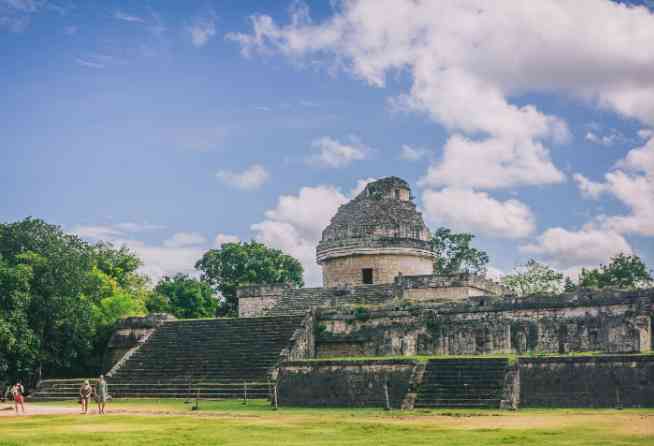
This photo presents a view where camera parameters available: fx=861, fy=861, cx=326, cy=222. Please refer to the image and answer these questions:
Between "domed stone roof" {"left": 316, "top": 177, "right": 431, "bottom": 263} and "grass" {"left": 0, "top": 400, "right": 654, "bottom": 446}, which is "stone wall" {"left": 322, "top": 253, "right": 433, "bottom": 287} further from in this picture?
"grass" {"left": 0, "top": 400, "right": 654, "bottom": 446}

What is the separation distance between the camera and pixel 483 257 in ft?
184

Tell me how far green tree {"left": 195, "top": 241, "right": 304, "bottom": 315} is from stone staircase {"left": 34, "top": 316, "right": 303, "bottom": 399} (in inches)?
817

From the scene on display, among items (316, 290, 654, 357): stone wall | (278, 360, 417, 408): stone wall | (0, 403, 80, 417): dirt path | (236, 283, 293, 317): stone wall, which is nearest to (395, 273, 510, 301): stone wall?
(316, 290, 654, 357): stone wall

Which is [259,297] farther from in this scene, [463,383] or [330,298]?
[463,383]

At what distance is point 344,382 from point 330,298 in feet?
33.5

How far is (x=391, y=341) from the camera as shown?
95.2 feet

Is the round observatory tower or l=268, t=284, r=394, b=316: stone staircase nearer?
l=268, t=284, r=394, b=316: stone staircase

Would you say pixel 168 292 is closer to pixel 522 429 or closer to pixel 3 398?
pixel 3 398

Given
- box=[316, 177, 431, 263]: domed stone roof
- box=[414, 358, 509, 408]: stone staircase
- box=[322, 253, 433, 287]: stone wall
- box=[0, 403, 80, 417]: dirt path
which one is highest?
box=[316, 177, 431, 263]: domed stone roof

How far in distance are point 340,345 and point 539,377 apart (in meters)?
9.68

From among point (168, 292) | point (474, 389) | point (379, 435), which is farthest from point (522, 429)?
point (168, 292)

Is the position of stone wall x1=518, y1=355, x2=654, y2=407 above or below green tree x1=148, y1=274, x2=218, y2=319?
below

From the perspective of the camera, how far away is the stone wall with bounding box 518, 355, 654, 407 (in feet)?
66.9

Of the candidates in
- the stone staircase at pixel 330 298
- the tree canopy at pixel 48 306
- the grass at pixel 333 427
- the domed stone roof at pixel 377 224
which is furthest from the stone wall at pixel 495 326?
the tree canopy at pixel 48 306
